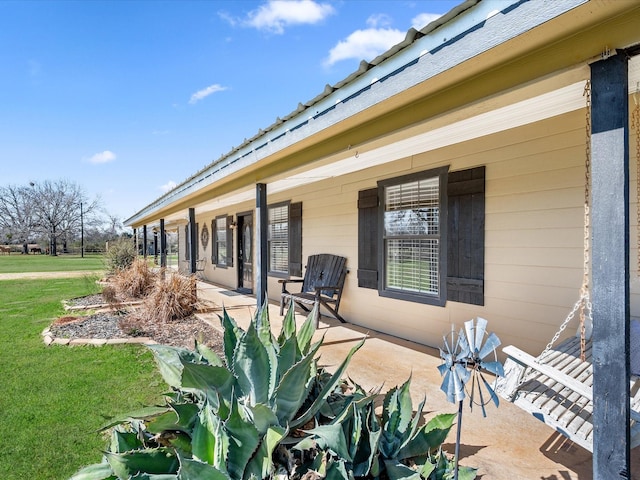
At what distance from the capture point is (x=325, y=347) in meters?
4.29

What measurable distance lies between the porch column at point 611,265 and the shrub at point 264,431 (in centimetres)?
61

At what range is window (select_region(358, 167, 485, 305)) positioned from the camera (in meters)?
3.78

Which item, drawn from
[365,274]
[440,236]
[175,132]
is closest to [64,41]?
[175,132]

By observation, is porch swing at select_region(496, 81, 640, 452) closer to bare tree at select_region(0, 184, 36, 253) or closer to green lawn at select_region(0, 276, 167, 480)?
green lawn at select_region(0, 276, 167, 480)

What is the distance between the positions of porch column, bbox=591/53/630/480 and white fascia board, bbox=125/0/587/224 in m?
0.40

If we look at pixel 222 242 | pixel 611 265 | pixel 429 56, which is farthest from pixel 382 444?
pixel 222 242

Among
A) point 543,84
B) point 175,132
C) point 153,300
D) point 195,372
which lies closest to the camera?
point 195,372

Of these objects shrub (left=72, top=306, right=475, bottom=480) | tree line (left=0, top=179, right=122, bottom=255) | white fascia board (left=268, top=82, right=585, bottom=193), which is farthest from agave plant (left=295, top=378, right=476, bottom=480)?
tree line (left=0, top=179, right=122, bottom=255)

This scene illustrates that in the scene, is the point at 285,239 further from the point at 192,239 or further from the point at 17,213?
the point at 17,213

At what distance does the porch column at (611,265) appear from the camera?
1491 millimetres

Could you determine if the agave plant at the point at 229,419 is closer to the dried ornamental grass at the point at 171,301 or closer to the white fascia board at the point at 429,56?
the white fascia board at the point at 429,56

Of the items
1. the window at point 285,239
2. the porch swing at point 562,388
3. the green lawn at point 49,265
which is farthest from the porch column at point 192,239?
the porch swing at point 562,388

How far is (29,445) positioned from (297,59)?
8866 millimetres

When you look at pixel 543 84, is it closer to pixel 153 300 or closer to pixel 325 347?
pixel 325 347
